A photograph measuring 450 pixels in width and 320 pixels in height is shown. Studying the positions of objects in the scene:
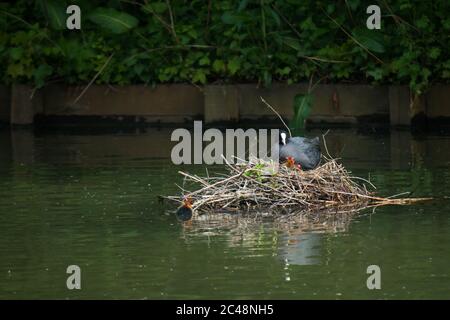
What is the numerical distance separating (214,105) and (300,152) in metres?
7.40

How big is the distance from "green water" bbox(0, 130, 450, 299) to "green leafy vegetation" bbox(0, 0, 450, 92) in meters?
4.29

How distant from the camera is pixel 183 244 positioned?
37.7 feet

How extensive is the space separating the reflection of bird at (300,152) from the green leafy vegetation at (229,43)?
6.49 m

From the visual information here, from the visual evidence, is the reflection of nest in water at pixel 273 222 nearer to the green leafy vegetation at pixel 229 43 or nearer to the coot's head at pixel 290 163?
the coot's head at pixel 290 163

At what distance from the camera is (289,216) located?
12.7 metres

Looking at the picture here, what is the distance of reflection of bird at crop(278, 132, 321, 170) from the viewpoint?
13.8 metres

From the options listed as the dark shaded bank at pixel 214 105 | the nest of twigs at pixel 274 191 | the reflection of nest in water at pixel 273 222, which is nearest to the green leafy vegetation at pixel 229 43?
the dark shaded bank at pixel 214 105

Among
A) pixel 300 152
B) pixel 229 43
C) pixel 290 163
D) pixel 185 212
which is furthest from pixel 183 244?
pixel 229 43

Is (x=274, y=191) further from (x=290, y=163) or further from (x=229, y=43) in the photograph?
(x=229, y=43)

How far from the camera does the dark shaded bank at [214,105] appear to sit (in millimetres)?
20625

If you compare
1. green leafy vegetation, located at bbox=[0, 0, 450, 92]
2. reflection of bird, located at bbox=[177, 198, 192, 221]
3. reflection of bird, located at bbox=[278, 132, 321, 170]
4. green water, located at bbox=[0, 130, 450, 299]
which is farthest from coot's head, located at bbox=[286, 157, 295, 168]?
green leafy vegetation, located at bbox=[0, 0, 450, 92]

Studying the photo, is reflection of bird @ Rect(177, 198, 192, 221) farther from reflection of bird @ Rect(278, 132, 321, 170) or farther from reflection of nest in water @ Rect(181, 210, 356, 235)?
reflection of bird @ Rect(278, 132, 321, 170)

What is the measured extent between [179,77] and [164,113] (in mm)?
618

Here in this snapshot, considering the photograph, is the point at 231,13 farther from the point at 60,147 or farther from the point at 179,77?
the point at 60,147
